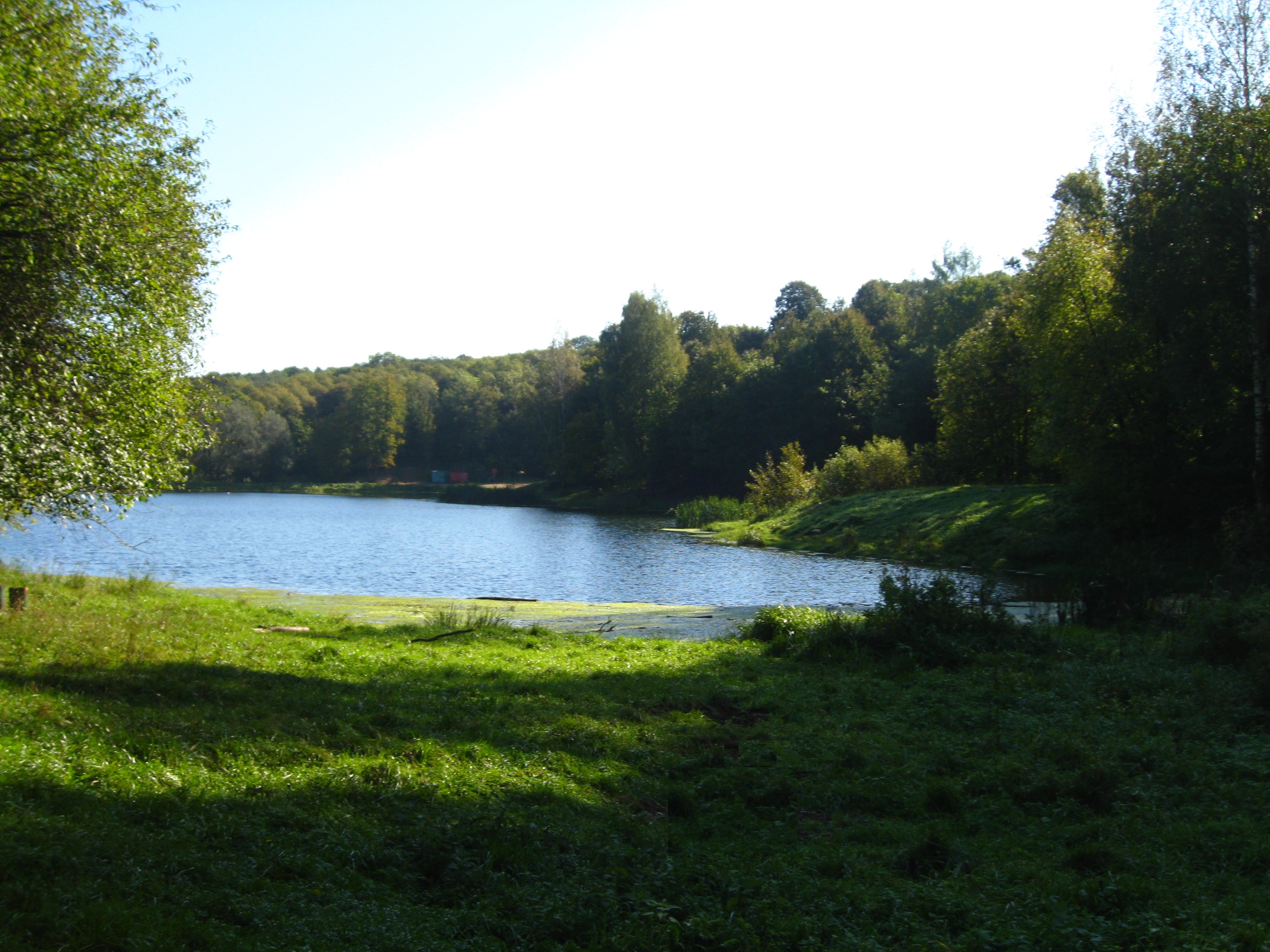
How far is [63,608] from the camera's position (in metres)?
13.3

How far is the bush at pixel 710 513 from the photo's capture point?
54.1 m

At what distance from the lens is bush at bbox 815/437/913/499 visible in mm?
49469

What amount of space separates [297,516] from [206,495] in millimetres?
37136

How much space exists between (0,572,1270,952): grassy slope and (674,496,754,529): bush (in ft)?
136

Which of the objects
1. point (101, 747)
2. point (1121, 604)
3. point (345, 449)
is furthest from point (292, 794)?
point (345, 449)

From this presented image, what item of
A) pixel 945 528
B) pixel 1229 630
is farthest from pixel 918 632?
pixel 945 528

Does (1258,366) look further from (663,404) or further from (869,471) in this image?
(663,404)

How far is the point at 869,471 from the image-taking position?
50.2 m

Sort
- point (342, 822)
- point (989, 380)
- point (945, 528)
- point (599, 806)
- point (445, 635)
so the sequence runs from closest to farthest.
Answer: point (342, 822), point (599, 806), point (445, 635), point (945, 528), point (989, 380)

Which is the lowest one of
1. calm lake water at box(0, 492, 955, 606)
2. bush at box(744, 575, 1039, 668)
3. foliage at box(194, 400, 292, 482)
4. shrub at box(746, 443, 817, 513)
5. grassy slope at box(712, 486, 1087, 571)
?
calm lake water at box(0, 492, 955, 606)

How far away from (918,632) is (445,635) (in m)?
7.87

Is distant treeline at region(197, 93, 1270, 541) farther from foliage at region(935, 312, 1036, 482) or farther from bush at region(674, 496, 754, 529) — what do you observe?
bush at region(674, 496, 754, 529)

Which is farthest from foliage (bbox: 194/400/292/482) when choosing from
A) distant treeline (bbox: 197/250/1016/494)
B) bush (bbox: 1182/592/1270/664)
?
bush (bbox: 1182/592/1270/664)

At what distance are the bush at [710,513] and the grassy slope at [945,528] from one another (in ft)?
21.5
